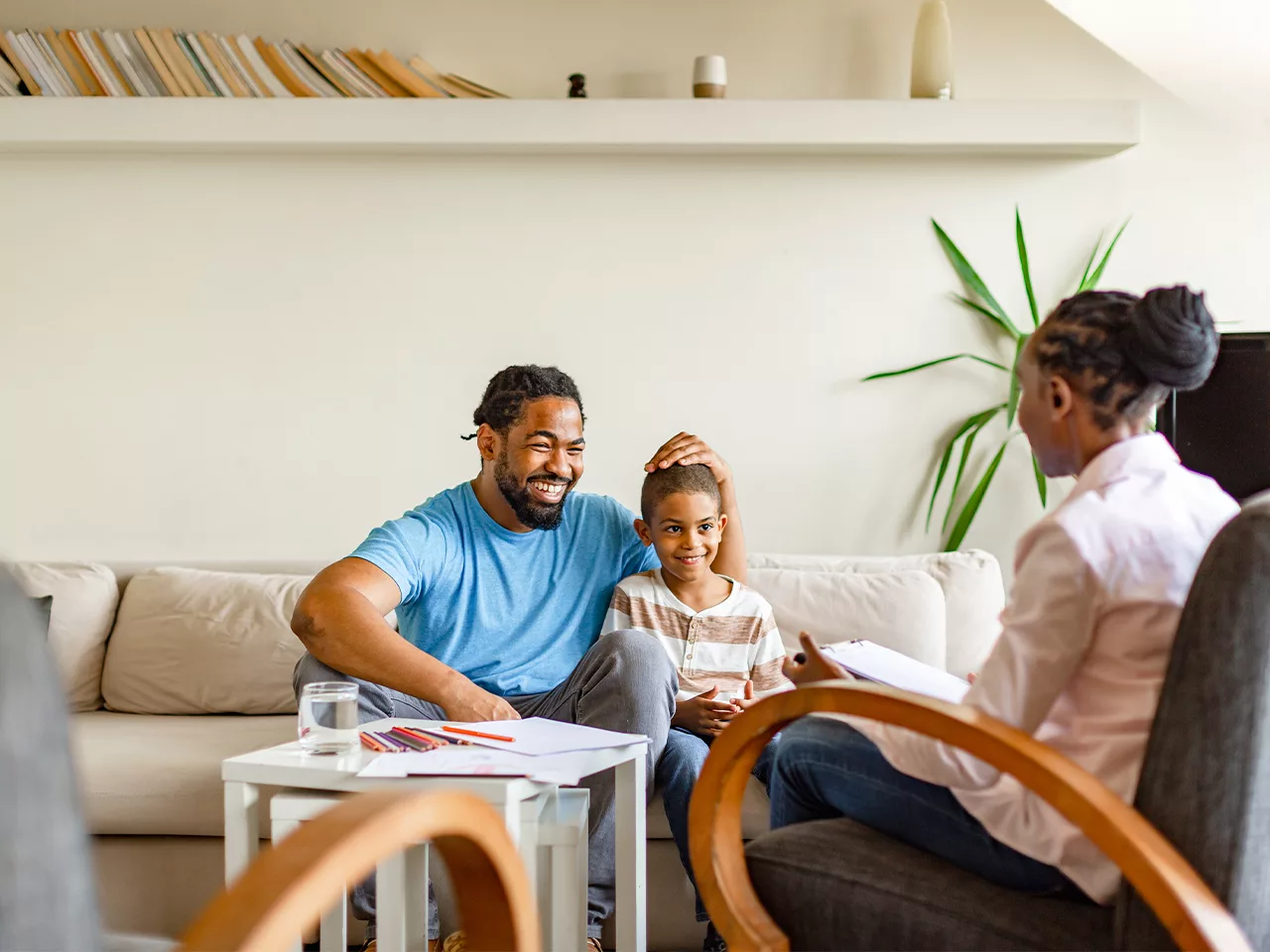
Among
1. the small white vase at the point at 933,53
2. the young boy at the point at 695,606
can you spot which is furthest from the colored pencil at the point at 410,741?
the small white vase at the point at 933,53

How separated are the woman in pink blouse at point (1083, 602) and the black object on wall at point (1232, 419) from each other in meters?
1.19

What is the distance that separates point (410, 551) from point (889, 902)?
1.16 meters

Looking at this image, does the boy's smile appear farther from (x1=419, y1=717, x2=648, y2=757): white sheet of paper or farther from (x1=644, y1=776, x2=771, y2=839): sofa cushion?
(x1=419, y1=717, x2=648, y2=757): white sheet of paper

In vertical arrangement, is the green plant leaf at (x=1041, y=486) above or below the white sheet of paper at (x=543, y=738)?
above

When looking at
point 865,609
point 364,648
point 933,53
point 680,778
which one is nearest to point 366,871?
point 364,648

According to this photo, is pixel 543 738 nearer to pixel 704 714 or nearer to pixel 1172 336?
pixel 704 714

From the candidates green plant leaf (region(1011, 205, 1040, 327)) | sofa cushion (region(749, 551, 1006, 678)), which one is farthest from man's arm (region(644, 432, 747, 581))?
green plant leaf (region(1011, 205, 1040, 327))

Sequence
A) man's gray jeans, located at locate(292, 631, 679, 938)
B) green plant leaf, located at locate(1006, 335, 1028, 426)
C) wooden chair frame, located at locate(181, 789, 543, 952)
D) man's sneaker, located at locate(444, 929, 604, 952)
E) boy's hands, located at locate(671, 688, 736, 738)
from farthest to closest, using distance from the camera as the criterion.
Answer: green plant leaf, located at locate(1006, 335, 1028, 426) < boy's hands, located at locate(671, 688, 736, 738) < man's gray jeans, located at locate(292, 631, 679, 938) < man's sneaker, located at locate(444, 929, 604, 952) < wooden chair frame, located at locate(181, 789, 543, 952)

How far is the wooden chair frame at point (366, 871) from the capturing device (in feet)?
2.34

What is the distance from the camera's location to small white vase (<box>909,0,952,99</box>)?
114 inches

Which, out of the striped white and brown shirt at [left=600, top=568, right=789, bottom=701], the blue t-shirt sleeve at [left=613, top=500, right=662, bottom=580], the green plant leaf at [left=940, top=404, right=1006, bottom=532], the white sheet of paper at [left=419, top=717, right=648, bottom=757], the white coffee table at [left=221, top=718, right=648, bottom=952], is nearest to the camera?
the white coffee table at [left=221, top=718, right=648, bottom=952]

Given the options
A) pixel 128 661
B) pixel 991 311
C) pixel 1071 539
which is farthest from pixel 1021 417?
pixel 128 661

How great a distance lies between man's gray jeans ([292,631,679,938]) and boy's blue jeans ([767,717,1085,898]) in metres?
0.33

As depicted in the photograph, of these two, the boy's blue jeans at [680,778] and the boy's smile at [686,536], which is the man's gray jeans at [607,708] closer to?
the boy's blue jeans at [680,778]
